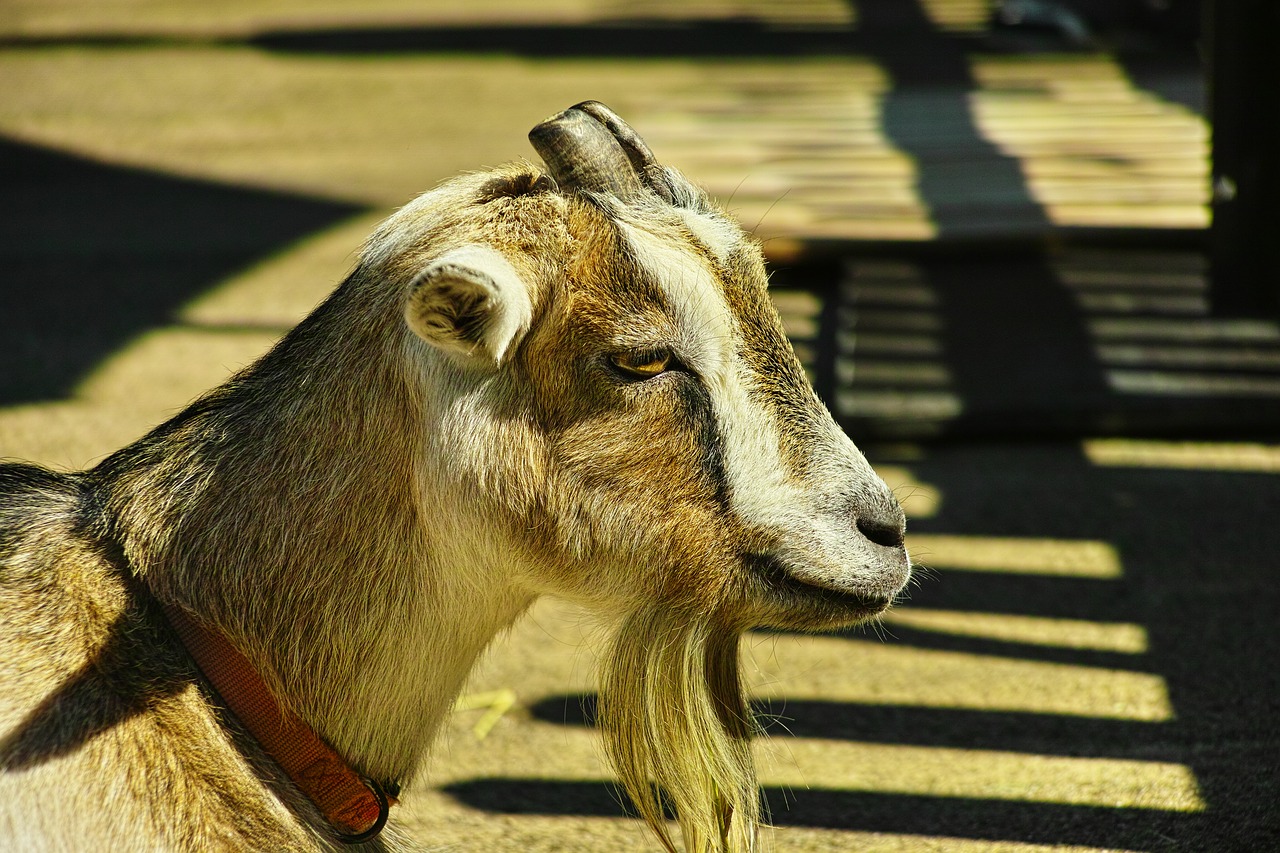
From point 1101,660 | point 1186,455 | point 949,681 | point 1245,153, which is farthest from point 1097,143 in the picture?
point 949,681

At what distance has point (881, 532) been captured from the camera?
2.17 meters

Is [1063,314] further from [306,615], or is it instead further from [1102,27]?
[1102,27]

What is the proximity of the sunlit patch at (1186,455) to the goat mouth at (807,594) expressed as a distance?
9.02 feet

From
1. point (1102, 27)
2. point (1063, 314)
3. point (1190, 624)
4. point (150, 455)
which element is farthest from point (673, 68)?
point (150, 455)

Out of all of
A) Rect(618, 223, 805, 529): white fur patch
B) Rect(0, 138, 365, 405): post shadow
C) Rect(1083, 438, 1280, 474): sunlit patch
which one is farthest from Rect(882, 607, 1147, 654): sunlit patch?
Rect(0, 138, 365, 405): post shadow

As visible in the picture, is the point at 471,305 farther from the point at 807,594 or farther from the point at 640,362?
the point at 807,594

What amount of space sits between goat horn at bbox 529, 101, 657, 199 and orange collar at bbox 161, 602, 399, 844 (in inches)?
37.4

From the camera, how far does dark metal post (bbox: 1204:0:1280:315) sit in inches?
191

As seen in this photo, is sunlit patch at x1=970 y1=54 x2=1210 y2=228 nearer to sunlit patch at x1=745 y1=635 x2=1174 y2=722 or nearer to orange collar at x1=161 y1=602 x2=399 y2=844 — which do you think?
sunlit patch at x1=745 y1=635 x2=1174 y2=722

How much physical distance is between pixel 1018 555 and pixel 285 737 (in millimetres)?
2552

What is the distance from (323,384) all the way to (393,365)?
0.46 ft

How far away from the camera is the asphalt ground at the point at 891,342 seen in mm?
3043

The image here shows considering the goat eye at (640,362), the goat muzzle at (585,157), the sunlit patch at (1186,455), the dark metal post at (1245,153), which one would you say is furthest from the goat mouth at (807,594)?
the dark metal post at (1245,153)

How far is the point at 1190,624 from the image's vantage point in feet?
11.7
